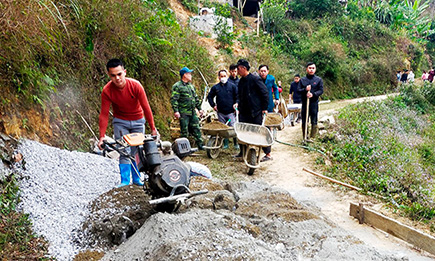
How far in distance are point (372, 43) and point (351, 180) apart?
2581 cm

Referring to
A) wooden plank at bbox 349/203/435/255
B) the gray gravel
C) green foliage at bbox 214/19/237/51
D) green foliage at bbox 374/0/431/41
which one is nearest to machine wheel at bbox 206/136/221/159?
the gray gravel

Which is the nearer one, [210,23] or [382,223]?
[382,223]

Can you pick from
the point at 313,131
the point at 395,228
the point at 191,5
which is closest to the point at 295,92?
the point at 313,131

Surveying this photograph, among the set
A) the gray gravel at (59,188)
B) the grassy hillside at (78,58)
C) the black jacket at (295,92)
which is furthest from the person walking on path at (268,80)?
the gray gravel at (59,188)

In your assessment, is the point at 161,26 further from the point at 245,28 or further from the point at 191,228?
the point at 245,28

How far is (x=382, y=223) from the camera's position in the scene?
13.0 ft

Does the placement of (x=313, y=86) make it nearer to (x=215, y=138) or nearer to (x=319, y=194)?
(x=215, y=138)

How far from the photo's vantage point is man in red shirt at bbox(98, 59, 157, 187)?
391 cm

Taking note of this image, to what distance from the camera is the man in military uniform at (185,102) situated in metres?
6.88

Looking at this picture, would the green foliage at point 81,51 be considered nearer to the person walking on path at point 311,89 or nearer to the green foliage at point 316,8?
the person walking on path at point 311,89

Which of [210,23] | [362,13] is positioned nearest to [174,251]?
[210,23]

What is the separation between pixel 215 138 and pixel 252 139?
3.88 ft

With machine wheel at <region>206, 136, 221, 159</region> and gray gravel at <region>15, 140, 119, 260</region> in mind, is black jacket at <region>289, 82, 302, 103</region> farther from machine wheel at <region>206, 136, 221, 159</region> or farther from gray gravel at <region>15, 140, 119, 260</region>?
gray gravel at <region>15, 140, 119, 260</region>

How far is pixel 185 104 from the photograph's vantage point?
7.01 meters
